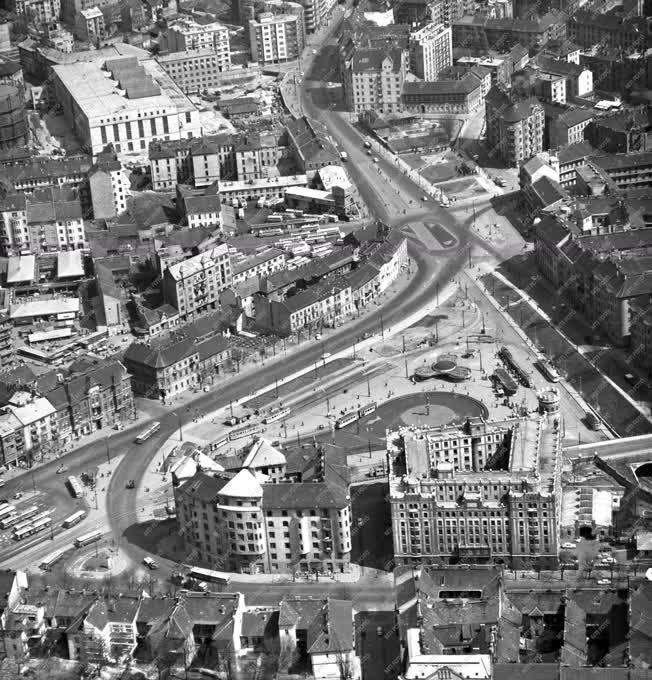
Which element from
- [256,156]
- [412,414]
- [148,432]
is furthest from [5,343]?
[256,156]

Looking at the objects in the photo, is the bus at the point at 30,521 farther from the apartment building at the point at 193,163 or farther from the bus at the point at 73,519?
the apartment building at the point at 193,163

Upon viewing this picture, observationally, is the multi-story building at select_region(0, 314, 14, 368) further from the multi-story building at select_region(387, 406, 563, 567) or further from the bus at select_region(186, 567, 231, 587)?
the multi-story building at select_region(387, 406, 563, 567)

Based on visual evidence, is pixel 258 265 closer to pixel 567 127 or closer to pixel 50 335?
pixel 50 335

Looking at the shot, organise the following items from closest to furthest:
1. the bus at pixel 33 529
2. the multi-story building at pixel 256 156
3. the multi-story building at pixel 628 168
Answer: the bus at pixel 33 529, the multi-story building at pixel 628 168, the multi-story building at pixel 256 156

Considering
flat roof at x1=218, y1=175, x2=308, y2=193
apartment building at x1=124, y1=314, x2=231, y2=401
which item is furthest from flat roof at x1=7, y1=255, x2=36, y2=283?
flat roof at x1=218, y1=175, x2=308, y2=193

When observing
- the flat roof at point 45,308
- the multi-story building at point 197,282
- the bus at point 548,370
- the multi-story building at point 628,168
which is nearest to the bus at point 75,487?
the multi-story building at point 197,282

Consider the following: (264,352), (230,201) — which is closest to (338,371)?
(264,352)
